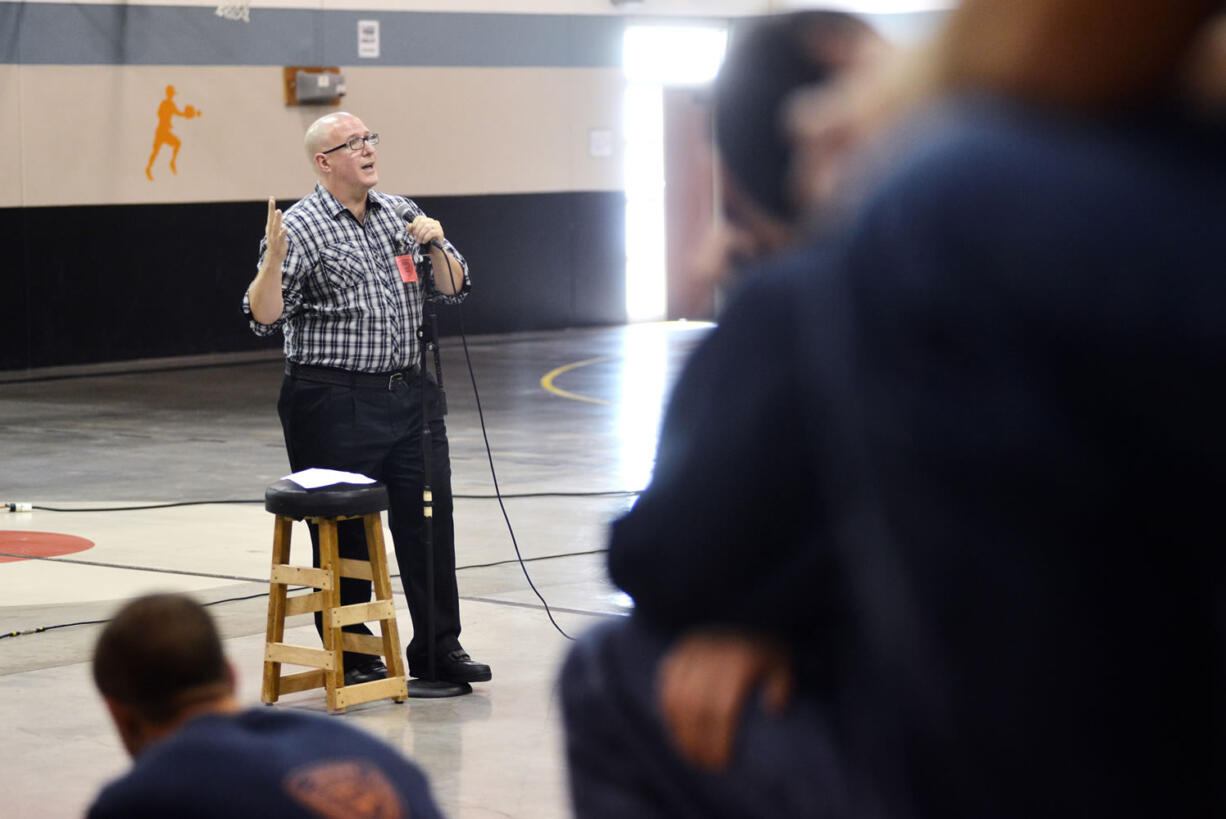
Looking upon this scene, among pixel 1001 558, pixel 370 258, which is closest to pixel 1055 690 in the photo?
pixel 1001 558

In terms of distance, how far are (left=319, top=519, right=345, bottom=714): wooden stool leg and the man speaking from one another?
26cm

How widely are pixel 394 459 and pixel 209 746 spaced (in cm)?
436

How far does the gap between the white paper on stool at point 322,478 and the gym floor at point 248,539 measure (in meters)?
0.79

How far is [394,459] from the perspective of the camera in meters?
6.66

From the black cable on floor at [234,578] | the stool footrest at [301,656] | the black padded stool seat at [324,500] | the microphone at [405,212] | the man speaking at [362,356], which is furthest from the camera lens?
the black cable on floor at [234,578]

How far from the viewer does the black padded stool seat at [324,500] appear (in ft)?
20.0

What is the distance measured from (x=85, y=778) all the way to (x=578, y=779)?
413 cm

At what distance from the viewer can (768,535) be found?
1526 mm

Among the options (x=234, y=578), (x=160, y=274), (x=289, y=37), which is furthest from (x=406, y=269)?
(x=289, y=37)

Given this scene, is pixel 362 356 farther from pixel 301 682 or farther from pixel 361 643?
pixel 301 682

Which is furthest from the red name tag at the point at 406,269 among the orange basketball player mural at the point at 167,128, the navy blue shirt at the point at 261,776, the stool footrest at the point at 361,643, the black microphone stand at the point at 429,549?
the orange basketball player mural at the point at 167,128

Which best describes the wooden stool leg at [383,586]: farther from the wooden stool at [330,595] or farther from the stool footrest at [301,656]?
the stool footrest at [301,656]

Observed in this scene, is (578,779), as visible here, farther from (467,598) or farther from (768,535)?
(467,598)

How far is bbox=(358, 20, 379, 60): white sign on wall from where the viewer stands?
2073cm
